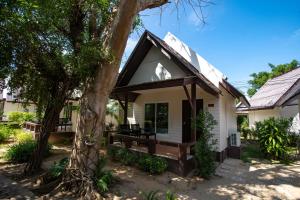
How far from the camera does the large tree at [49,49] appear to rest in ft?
15.6

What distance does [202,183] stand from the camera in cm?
607

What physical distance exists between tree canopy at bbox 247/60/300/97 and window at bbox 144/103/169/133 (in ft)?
87.1

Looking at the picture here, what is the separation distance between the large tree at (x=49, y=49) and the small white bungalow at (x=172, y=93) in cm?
294

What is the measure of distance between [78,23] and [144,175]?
5376mm

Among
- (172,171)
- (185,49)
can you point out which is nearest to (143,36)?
(185,49)

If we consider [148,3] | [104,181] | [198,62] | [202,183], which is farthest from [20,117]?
[202,183]

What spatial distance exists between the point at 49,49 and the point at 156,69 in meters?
5.18

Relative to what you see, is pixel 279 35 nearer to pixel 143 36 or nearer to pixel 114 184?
pixel 143 36

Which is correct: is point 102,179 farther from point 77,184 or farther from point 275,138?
point 275,138

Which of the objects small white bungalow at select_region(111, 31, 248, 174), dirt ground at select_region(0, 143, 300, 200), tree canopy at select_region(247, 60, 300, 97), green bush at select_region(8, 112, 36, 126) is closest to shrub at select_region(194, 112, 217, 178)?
dirt ground at select_region(0, 143, 300, 200)

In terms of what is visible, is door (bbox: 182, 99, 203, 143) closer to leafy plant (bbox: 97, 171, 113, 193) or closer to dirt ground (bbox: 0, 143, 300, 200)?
dirt ground (bbox: 0, 143, 300, 200)

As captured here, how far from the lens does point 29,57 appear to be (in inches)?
219

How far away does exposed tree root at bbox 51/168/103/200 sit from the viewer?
4578 millimetres

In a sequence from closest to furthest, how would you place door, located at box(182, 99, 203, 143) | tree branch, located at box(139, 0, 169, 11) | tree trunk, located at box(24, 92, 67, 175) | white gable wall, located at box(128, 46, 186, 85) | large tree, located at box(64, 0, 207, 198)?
large tree, located at box(64, 0, 207, 198)
tree branch, located at box(139, 0, 169, 11)
tree trunk, located at box(24, 92, 67, 175)
white gable wall, located at box(128, 46, 186, 85)
door, located at box(182, 99, 203, 143)
